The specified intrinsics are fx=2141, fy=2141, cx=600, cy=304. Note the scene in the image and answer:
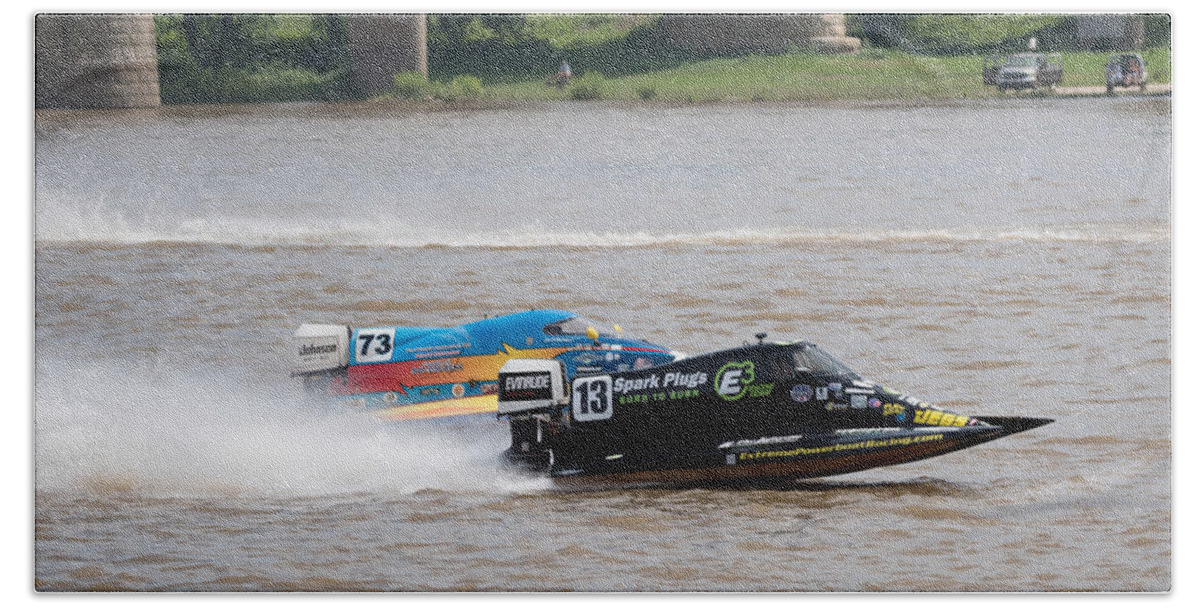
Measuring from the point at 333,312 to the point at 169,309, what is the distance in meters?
0.90

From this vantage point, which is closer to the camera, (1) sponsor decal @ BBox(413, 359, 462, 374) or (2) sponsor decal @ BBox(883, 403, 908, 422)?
(2) sponsor decal @ BBox(883, 403, 908, 422)

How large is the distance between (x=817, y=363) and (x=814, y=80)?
1.57m

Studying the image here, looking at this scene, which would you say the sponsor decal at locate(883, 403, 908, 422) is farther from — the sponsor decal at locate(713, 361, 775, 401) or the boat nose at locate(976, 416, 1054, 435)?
the sponsor decal at locate(713, 361, 775, 401)

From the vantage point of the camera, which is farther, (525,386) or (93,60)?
(525,386)

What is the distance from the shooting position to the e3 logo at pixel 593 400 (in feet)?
39.7

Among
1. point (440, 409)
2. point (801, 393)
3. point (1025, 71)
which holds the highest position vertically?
point (1025, 71)

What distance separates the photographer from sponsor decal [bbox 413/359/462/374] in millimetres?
12555

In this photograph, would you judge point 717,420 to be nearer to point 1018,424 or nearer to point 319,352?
point 1018,424

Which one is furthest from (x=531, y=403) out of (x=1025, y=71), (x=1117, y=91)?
(x=1117, y=91)

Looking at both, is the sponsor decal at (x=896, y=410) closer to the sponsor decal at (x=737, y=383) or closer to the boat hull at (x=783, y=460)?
the boat hull at (x=783, y=460)

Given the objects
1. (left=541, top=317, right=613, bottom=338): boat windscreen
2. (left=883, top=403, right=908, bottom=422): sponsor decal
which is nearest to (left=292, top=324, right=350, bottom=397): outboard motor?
(left=541, top=317, right=613, bottom=338): boat windscreen

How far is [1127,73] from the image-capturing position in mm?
11625

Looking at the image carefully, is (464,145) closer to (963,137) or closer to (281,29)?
(281,29)

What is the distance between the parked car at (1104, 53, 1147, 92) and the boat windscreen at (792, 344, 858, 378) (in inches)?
82.7
